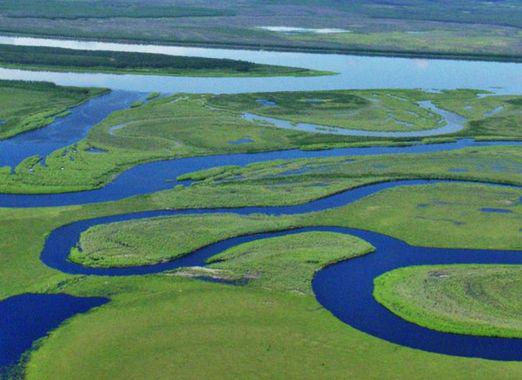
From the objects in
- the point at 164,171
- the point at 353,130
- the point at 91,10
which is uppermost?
the point at 91,10

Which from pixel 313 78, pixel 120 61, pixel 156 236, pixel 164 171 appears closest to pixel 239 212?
pixel 156 236

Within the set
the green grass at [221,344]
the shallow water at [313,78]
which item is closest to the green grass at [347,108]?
the shallow water at [313,78]

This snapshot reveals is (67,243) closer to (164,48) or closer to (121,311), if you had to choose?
(121,311)

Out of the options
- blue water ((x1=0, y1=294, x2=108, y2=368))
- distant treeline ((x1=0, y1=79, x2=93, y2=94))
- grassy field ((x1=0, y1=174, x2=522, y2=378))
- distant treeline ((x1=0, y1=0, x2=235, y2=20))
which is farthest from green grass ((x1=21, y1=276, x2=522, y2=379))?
distant treeline ((x1=0, y1=0, x2=235, y2=20))

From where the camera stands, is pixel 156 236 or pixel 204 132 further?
pixel 204 132

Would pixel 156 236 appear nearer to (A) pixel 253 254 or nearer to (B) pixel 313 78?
(A) pixel 253 254

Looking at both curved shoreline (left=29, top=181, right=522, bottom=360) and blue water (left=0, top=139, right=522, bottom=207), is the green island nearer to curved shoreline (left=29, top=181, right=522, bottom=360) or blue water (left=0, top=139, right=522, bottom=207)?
curved shoreline (left=29, top=181, right=522, bottom=360)

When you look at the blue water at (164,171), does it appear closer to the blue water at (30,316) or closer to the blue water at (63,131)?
the blue water at (63,131)
